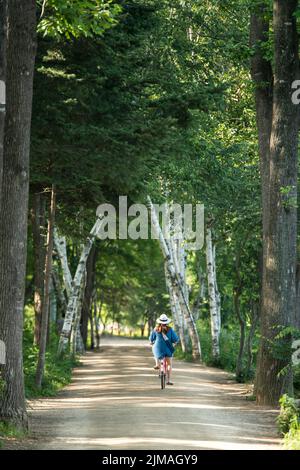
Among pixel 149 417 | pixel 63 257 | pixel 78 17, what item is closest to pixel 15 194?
pixel 78 17

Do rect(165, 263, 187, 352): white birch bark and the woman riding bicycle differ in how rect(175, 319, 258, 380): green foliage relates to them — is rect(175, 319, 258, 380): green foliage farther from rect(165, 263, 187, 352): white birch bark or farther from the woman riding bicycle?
the woman riding bicycle

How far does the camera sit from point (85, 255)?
36.2 metres

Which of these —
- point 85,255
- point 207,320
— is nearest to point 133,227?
point 85,255

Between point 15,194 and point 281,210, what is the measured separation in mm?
6863

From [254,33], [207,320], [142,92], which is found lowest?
[207,320]

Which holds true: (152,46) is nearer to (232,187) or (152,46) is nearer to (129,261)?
(232,187)

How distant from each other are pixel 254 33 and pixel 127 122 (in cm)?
500

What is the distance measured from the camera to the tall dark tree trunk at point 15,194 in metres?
15.7

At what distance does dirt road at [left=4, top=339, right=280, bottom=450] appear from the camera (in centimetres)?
1394

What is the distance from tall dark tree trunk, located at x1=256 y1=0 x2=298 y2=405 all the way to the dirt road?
100 cm

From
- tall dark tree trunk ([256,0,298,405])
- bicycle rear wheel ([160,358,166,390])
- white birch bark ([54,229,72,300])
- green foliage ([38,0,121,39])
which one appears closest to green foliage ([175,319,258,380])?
white birch bark ([54,229,72,300])

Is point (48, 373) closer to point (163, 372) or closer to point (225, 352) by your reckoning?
point (163, 372)

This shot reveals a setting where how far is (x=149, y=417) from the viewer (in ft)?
55.1

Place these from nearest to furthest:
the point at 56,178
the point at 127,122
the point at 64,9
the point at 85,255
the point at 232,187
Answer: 1. the point at 64,9
2. the point at 127,122
3. the point at 56,178
4. the point at 232,187
5. the point at 85,255
